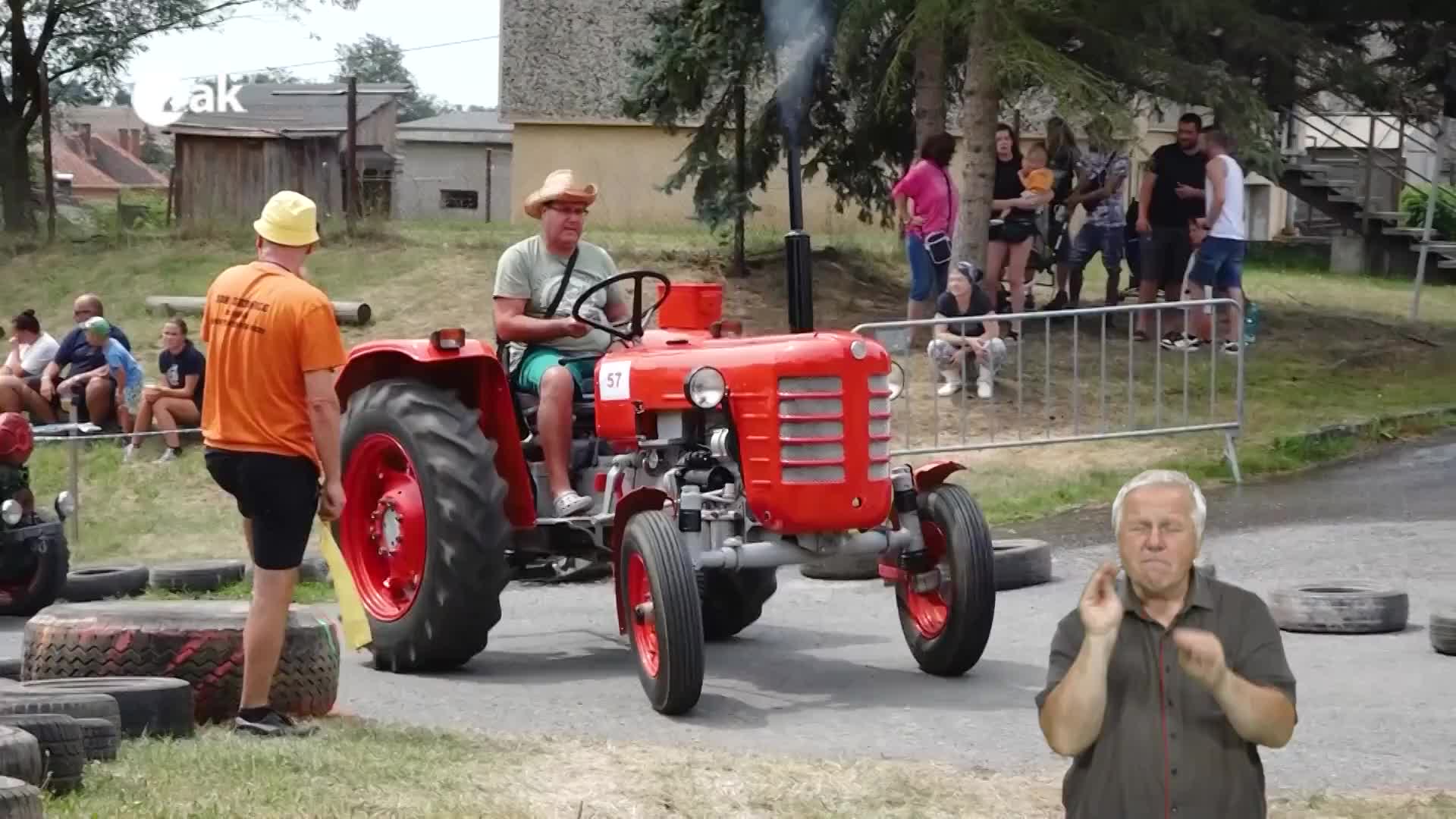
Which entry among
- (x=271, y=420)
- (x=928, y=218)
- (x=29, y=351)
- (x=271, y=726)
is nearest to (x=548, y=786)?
(x=271, y=726)

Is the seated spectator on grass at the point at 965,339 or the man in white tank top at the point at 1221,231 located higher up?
the man in white tank top at the point at 1221,231

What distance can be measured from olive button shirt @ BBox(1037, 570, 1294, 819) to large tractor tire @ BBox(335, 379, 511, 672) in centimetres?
491

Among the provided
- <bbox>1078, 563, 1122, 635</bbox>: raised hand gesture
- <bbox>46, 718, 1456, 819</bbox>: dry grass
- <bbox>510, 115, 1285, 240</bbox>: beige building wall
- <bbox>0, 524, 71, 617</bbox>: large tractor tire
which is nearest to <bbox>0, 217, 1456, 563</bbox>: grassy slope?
<bbox>0, 524, 71, 617</bbox>: large tractor tire

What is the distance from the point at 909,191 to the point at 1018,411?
4.16m

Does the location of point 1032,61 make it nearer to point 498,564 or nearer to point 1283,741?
point 498,564

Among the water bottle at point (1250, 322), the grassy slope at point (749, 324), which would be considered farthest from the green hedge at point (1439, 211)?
the water bottle at point (1250, 322)

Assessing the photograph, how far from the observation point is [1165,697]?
4.01 m

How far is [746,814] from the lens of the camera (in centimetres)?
590

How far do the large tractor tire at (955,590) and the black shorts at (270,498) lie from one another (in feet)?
8.11

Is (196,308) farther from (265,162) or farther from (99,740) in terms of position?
(265,162)

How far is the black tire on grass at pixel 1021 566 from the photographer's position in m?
10.8

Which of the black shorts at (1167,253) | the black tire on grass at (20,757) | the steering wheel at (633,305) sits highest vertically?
the black shorts at (1167,253)

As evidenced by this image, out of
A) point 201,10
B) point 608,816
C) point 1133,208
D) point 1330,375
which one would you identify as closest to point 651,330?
point 608,816

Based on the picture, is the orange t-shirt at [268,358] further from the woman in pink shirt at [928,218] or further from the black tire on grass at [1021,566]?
the woman in pink shirt at [928,218]
